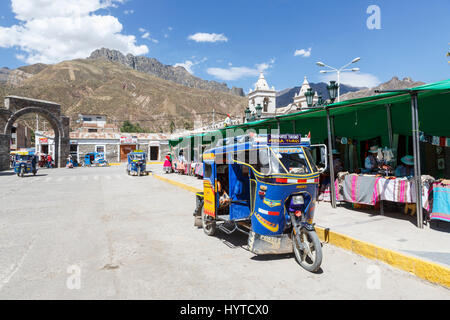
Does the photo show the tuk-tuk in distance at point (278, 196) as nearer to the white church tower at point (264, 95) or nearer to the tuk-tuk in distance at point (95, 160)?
the white church tower at point (264, 95)

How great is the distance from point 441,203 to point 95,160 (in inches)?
1536

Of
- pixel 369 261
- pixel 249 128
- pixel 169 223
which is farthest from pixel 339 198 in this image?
pixel 249 128

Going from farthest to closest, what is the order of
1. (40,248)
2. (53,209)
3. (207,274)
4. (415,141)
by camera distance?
(53,209), (415,141), (40,248), (207,274)

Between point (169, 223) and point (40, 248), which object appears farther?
point (169, 223)

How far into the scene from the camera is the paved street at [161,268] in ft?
13.0

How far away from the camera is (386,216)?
783cm

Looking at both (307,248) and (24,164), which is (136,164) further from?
(307,248)

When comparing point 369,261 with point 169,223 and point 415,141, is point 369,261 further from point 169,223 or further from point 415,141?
point 169,223

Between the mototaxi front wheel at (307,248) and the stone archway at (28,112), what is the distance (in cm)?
3276

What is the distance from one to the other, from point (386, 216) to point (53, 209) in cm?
1000

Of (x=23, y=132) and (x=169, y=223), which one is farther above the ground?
(x=23, y=132)

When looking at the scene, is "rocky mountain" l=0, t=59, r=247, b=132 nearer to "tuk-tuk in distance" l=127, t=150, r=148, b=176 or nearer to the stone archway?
the stone archway

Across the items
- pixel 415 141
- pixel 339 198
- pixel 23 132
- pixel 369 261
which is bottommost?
pixel 369 261

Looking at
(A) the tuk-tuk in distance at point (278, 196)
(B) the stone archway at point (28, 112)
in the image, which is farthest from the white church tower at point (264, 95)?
(A) the tuk-tuk in distance at point (278, 196)
